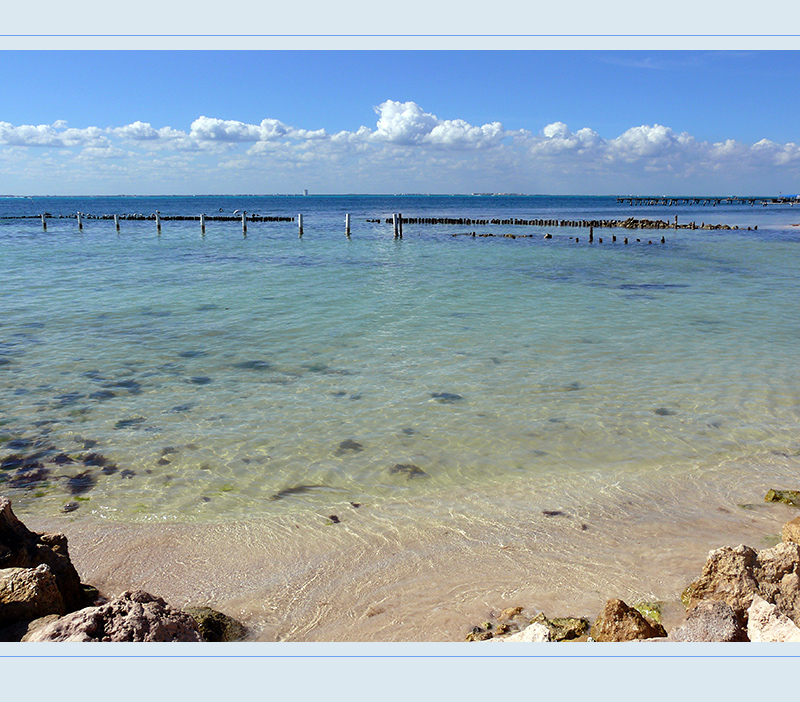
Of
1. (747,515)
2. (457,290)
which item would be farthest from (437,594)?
(457,290)

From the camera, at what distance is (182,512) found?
20.1 feet

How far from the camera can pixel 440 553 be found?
5.34 meters

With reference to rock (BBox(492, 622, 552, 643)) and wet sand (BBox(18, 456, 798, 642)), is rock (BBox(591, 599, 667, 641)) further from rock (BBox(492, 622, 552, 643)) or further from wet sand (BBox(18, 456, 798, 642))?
wet sand (BBox(18, 456, 798, 642))

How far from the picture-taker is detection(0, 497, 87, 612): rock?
4156 mm

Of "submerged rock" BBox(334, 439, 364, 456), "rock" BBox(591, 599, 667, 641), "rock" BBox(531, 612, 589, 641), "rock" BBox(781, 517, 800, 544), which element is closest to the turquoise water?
"submerged rock" BBox(334, 439, 364, 456)

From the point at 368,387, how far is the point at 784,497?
5.98 meters

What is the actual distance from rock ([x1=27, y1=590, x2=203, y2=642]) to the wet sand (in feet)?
2.78

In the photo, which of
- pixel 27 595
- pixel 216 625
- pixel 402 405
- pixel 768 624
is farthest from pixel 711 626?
pixel 402 405

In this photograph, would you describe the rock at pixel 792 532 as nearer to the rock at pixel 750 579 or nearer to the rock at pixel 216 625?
the rock at pixel 750 579

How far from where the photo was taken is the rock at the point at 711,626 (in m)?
3.52

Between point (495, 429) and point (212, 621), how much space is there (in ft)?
16.0

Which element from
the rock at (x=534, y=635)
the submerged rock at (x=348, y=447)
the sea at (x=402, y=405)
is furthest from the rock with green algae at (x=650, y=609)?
the submerged rock at (x=348, y=447)

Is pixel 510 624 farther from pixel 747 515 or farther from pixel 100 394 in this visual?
pixel 100 394

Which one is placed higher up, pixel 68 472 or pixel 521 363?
pixel 521 363
